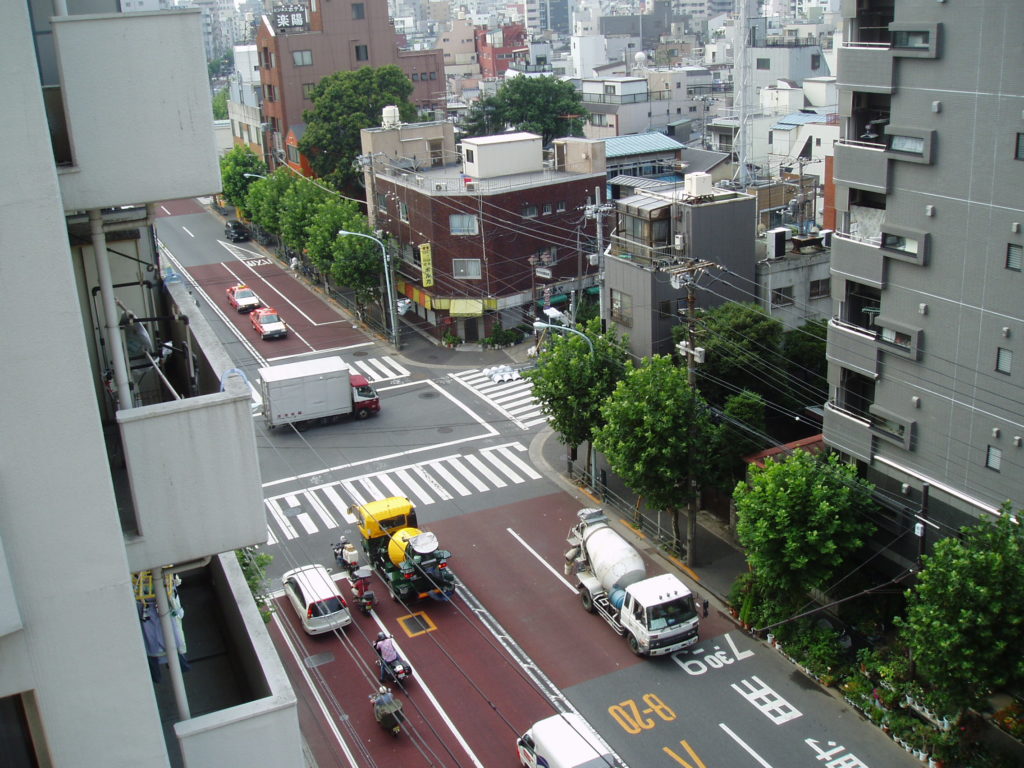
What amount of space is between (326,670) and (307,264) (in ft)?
155

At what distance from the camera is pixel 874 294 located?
27.5 meters

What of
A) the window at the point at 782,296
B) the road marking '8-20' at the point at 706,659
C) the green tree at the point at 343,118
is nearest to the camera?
the road marking '8-20' at the point at 706,659

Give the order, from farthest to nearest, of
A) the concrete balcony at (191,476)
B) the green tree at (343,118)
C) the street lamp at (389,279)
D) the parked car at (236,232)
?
the parked car at (236,232), the green tree at (343,118), the street lamp at (389,279), the concrete balcony at (191,476)

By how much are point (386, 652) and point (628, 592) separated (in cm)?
664

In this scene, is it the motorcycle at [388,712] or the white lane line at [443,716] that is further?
the motorcycle at [388,712]

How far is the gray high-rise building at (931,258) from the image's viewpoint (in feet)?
75.2

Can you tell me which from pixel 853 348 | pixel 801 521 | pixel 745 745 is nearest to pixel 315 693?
pixel 745 745

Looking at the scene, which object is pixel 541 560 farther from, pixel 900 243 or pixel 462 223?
pixel 462 223

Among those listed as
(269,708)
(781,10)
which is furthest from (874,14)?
(781,10)

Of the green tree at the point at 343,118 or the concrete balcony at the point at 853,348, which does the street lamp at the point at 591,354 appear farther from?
the green tree at the point at 343,118

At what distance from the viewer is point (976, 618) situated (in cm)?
1995

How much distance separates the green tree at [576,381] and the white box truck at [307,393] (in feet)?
38.0

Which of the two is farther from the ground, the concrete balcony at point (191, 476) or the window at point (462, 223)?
the concrete balcony at point (191, 476)

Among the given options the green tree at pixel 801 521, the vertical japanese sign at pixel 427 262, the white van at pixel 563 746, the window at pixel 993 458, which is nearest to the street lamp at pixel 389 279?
the vertical japanese sign at pixel 427 262
